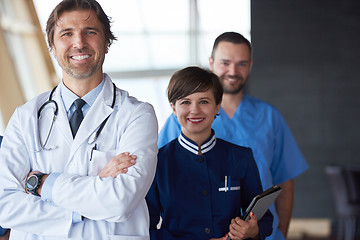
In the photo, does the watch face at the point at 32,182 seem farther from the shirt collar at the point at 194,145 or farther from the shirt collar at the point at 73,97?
the shirt collar at the point at 194,145

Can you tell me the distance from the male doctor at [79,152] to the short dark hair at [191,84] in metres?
0.17

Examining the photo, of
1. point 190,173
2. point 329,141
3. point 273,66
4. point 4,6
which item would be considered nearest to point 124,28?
point 4,6

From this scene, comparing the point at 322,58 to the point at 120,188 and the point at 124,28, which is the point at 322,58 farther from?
the point at 120,188

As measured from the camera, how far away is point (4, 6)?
7430mm

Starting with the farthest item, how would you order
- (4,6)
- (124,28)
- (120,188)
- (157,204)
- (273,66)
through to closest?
(124,28)
(4,6)
(273,66)
(157,204)
(120,188)

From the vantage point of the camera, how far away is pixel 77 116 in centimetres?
157

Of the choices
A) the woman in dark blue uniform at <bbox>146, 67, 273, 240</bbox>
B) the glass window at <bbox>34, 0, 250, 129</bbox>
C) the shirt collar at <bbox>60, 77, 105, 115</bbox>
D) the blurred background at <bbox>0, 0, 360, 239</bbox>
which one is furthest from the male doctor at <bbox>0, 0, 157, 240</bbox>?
the glass window at <bbox>34, 0, 250, 129</bbox>

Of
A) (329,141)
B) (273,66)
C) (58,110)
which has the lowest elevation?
(329,141)

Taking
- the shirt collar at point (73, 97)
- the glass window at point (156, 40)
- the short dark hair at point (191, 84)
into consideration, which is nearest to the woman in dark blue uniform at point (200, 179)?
the short dark hair at point (191, 84)

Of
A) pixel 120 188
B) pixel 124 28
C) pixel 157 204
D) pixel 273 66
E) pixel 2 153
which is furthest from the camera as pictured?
pixel 124 28

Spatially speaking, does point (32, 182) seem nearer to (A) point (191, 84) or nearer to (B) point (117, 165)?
(B) point (117, 165)

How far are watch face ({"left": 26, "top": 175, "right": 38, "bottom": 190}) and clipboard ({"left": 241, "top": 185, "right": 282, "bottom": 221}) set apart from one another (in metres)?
0.60

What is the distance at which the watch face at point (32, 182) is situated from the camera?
4.74ft

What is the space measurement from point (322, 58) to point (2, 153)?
5.36 m
